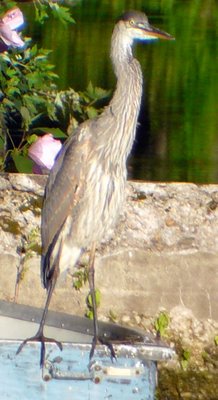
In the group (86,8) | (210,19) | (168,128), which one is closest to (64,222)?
(168,128)

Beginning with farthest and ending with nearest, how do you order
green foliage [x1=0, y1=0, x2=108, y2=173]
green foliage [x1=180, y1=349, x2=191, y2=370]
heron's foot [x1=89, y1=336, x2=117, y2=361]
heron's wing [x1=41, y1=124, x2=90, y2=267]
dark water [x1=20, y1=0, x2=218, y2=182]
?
dark water [x1=20, y1=0, x2=218, y2=182], green foliage [x1=0, y1=0, x2=108, y2=173], green foliage [x1=180, y1=349, x2=191, y2=370], heron's wing [x1=41, y1=124, x2=90, y2=267], heron's foot [x1=89, y1=336, x2=117, y2=361]

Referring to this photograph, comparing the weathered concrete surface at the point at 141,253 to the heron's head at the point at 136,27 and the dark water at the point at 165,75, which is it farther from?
the dark water at the point at 165,75

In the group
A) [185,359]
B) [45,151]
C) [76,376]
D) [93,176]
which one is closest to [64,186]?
[93,176]

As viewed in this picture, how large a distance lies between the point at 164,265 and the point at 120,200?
494 mm

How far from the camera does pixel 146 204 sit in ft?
16.8

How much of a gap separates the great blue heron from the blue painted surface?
874 mm

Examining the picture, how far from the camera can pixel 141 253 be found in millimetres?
5059

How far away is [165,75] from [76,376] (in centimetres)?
1080

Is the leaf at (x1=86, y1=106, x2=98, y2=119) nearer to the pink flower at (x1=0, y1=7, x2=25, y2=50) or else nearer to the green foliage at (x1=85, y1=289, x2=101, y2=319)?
the pink flower at (x1=0, y1=7, x2=25, y2=50)

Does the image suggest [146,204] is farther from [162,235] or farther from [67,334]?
[67,334]

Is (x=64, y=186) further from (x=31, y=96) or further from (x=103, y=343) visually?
(x=103, y=343)

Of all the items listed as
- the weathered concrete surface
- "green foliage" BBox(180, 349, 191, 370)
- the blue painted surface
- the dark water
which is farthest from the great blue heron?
the dark water

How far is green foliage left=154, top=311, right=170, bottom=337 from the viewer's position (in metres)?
5.05

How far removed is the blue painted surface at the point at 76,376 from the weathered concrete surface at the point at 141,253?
4.15ft
